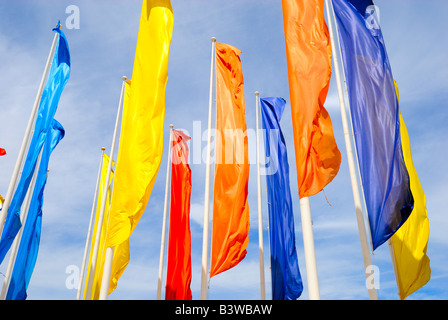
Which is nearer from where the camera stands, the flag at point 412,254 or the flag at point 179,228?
the flag at point 412,254

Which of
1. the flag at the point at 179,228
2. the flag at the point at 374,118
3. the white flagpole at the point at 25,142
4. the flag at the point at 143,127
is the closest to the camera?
the flag at the point at 374,118

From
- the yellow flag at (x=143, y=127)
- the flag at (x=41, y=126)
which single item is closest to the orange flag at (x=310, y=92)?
the yellow flag at (x=143, y=127)

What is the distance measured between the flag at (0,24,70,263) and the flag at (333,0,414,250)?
8865 millimetres

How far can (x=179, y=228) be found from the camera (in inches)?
518

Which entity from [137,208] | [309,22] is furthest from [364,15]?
[137,208]

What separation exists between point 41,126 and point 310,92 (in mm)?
8178

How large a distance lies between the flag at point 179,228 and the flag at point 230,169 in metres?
4.04

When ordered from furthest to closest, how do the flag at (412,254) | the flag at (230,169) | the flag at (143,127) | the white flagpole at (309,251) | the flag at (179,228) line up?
1. the flag at (179,228)
2. the flag at (230,169)
3. the flag at (143,127)
4. the flag at (412,254)
5. the white flagpole at (309,251)

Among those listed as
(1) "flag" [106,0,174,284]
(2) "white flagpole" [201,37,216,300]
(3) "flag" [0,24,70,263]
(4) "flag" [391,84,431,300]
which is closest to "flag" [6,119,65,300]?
(3) "flag" [0,24,70,263]

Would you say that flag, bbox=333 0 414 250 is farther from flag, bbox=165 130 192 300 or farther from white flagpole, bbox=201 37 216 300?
flag, bbox=165 130 192 300

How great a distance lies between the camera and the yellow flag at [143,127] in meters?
7.60

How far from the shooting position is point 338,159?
643cm

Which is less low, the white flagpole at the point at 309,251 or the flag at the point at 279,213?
the flag at the point at 279,213

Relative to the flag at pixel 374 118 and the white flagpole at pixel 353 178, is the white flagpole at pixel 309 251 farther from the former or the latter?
the white flagpole at pixel 353 178
